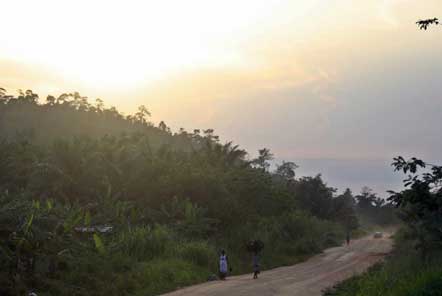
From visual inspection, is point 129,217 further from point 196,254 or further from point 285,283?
point 285,283

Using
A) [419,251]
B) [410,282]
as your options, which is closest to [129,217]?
[419,251]

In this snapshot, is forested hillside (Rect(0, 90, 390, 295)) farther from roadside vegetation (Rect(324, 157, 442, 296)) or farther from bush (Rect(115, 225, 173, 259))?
roadside vegetation (Rect(324, 157, 442, 296))

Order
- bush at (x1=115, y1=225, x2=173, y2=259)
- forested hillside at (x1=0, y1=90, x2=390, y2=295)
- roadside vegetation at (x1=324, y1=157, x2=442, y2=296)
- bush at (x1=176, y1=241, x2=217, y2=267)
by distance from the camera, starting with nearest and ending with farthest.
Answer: roadside vegetation at (x1=324, y1=157, x2=442, y2=296)
forested hillside at (x1=0, y1=90, x2=390, y2=295)
bush at (x1=115, y1=225, x2=173, y2=259)
bush at (x1=176, y1=241, x2=217, y2=267)

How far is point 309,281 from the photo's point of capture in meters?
21.0

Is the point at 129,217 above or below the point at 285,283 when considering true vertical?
above

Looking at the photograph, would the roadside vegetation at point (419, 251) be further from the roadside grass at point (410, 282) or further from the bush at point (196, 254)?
the bush at point (196, 254)

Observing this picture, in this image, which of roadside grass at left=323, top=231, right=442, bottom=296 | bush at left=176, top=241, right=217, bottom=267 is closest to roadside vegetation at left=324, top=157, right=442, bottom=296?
roadside grass at left=323, top=231, right=442, bottom=296

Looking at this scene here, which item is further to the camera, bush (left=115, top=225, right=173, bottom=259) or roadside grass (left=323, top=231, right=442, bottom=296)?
bush (left=115, top=225, right=173, bottom=259)

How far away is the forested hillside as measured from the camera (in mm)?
16859

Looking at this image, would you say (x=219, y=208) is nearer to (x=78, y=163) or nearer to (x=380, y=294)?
(x=78, y=163)

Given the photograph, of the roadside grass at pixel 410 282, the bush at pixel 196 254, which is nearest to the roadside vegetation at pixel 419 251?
the roadside grass at pixel 410 282

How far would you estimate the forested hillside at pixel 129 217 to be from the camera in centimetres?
1686

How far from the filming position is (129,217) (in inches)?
1078

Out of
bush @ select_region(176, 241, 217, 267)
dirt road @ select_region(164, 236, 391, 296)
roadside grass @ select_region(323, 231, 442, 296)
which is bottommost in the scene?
dirt road @ select_region(164, 236, 391, 296)
